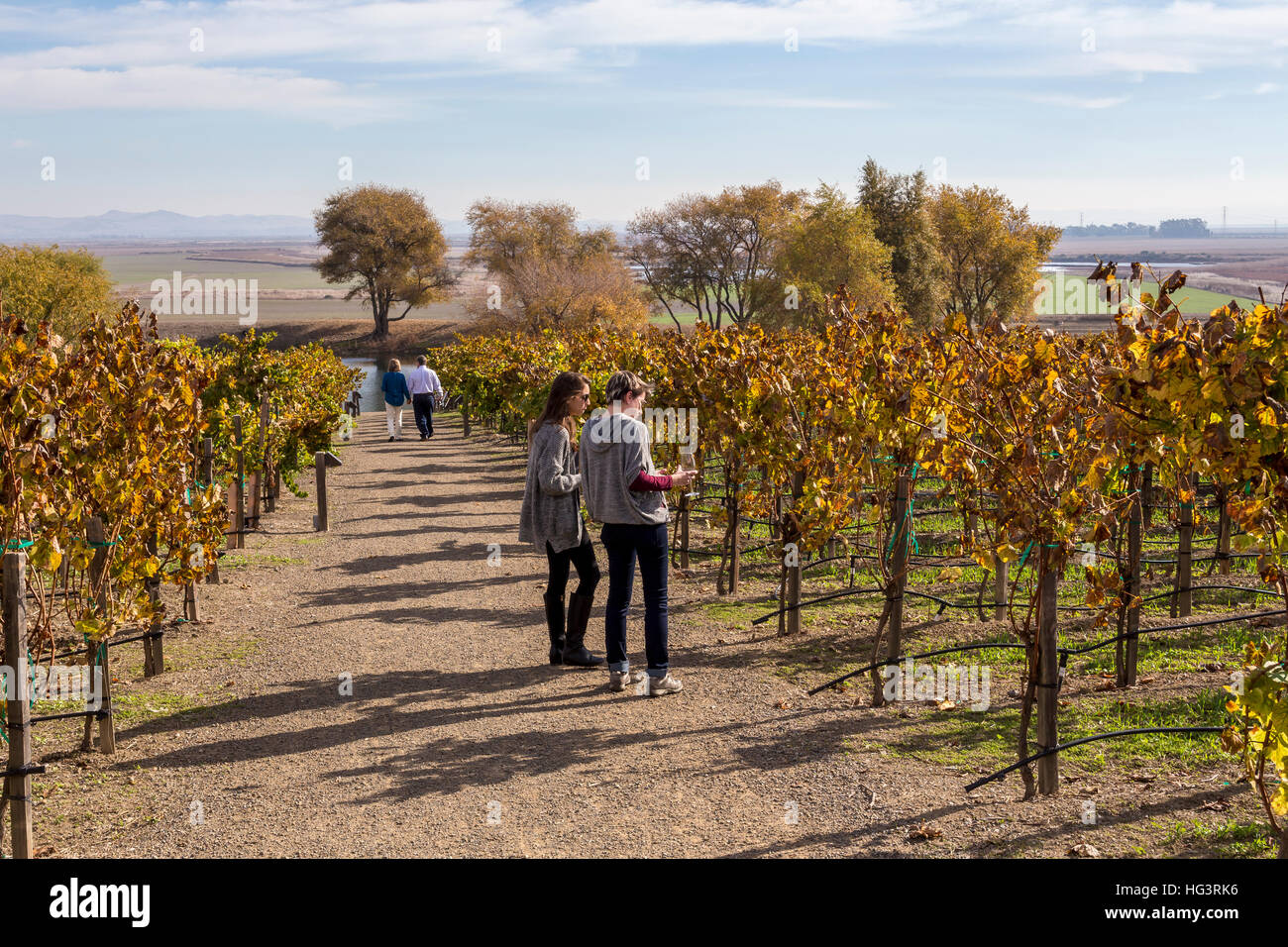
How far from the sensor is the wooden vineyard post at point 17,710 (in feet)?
15.5

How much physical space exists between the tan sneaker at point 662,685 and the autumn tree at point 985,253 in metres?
65.1

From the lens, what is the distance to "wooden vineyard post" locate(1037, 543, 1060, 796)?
5.34 m

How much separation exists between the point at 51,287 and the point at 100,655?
76.8 metres

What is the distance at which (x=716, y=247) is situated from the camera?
300ft

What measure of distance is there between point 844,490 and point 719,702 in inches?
77.0

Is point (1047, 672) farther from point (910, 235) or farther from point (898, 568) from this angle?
point (910, 235)

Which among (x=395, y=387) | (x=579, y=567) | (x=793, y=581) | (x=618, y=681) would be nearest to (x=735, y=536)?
(x=793, y=581)

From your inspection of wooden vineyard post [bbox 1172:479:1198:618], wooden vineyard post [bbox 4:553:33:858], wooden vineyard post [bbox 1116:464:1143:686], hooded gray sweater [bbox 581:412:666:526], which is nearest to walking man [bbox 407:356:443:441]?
wooden vineyard post [bbox 1172:479:1198:618]

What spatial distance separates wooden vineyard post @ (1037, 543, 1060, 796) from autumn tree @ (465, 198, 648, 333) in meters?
61.6

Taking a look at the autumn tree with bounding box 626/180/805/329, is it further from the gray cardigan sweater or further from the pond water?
the gray cardigan sweater

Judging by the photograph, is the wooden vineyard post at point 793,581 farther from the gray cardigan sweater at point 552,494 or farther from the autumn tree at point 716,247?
the autumn tree at point 716,247

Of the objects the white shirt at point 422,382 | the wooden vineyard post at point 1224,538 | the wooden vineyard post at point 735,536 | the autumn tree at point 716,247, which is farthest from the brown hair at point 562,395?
the autumn tree at point 716,247
